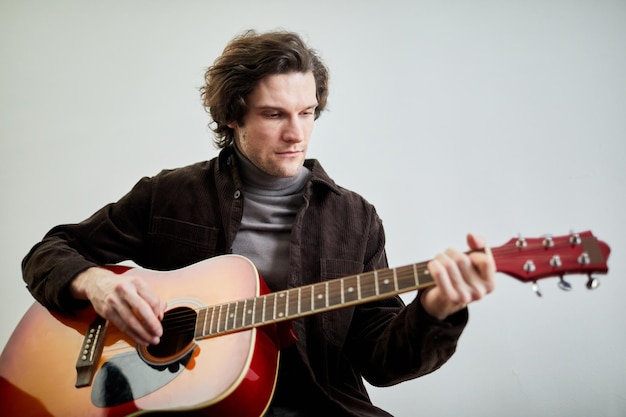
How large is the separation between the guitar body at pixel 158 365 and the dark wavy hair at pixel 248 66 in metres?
0.54

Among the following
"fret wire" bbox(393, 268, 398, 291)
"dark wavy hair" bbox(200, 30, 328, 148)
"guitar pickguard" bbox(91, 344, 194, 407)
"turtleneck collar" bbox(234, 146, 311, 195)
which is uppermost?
"dark wavy hair" bbox(200, 30, 328, 148)

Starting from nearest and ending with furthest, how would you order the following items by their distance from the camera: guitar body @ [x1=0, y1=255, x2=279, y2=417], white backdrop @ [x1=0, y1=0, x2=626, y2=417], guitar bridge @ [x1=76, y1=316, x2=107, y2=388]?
guitar body @ [x1=0, y1=255, x2=279, y2=417], guitar bridge @ [x1=76, y1=316, x2=107, y2=388], white backdrop @ [x1=0, y1=0, x2=626, y2=417]

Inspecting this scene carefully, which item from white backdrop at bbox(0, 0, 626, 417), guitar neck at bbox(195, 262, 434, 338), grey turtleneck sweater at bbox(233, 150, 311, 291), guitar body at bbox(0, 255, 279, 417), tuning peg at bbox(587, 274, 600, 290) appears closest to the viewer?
tuning peg at bbox(587, 274, 600, 290)

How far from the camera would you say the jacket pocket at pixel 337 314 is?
54.2 inches

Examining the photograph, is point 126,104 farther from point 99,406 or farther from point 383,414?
point 383,414

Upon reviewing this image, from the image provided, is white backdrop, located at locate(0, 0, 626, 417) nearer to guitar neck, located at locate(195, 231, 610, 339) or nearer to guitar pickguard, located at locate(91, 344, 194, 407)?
guitar neck, located at locate(195, 231, 610, 339)

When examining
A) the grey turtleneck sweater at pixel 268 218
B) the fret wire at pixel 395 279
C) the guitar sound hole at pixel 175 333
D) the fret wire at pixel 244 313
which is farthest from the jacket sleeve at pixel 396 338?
the guitar sound hole at pixel 175 333

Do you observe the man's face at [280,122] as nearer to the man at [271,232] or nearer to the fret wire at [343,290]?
the man at [271,232]

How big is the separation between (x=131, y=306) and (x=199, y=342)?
0.18 m

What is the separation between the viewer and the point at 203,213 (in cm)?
151

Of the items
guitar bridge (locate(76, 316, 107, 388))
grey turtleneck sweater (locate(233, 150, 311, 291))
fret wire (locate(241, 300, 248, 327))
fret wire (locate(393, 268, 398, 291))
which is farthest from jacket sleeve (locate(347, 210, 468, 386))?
guitar bridge (locate(76, 316, 107, 388))

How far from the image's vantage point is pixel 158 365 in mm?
1127

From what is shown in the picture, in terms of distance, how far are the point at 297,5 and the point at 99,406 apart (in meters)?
1.71

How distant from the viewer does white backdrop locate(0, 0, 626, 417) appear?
5.74 ft
